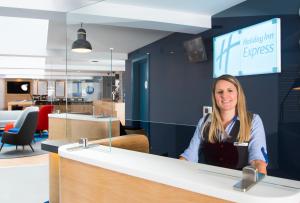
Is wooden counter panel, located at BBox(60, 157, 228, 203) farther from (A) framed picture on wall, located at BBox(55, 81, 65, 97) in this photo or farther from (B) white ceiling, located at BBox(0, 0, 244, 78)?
(A) framed picture on wall, located at BBox(55, 81, 65, 97)

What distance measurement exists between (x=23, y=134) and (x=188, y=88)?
506 cm

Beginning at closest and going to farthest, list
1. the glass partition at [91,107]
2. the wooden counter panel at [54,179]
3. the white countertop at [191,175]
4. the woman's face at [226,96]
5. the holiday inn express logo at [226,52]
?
the white countertop at [191,175], the woman's face at [226,96], the holiday inn express logo at [226,52], the glass partition at [91,107], the wooden counter panel at [54,179]

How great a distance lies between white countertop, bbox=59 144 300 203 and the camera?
1152 mm

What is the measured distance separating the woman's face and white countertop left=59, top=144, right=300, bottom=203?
1.10ft

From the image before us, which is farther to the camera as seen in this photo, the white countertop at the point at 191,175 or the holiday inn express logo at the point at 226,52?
the holiday inn express logo at the point at 226,52

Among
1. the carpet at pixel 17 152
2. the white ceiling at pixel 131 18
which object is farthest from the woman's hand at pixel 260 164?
the carpet at pixel 17 152

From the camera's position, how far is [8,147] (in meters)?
7.07

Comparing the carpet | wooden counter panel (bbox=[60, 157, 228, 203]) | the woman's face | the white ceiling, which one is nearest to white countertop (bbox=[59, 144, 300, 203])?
wooden counter panel (bbox=[60, 157, 228, 203])

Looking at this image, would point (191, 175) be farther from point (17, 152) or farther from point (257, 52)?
point (17, 152)

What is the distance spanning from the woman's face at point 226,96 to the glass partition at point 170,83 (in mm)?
71

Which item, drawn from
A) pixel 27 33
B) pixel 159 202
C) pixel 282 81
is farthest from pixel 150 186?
pixel 27 33

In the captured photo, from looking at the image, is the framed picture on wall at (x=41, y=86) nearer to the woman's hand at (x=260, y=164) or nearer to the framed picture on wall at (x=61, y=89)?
the framed picture on wall at (x=61, y=89)

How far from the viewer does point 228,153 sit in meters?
1.56

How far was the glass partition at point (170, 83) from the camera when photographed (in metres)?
1.58
